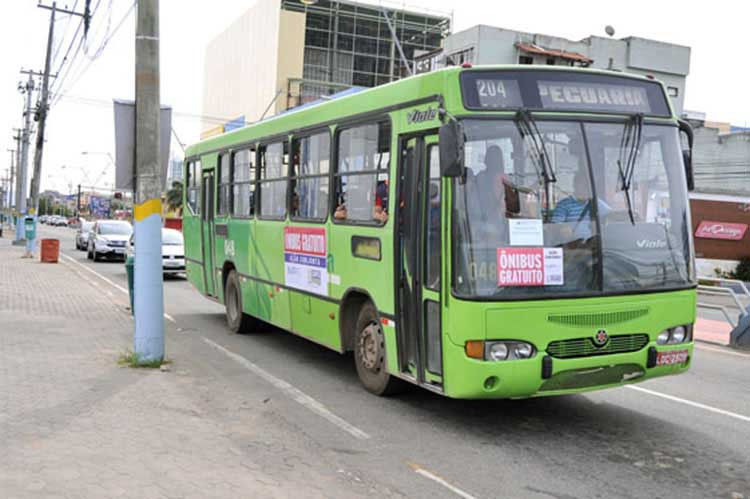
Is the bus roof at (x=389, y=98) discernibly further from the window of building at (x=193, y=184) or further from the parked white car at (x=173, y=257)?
the parked white car at (x=173, y=257)

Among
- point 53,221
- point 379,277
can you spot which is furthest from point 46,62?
point 53,221

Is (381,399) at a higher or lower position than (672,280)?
lower

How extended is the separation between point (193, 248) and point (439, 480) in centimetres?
1007

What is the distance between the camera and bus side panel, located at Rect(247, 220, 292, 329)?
33.4ft

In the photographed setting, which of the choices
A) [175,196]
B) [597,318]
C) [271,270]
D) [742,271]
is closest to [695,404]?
[597,318]

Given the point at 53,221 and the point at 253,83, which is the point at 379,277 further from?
the point at 53,221

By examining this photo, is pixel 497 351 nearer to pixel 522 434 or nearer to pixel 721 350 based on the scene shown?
pixel 522 434

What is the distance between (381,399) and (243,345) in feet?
12.8

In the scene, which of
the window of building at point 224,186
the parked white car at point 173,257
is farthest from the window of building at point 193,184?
the parked white car at point 173,257

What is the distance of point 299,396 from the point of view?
8.08 metres

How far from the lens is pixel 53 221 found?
438 feet

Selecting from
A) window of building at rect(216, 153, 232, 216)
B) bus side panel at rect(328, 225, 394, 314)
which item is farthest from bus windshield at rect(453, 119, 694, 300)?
window of building at rect(216, 153, 232, 216)

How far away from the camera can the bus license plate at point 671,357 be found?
6.75 m

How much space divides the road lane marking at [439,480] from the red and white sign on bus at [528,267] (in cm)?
154
